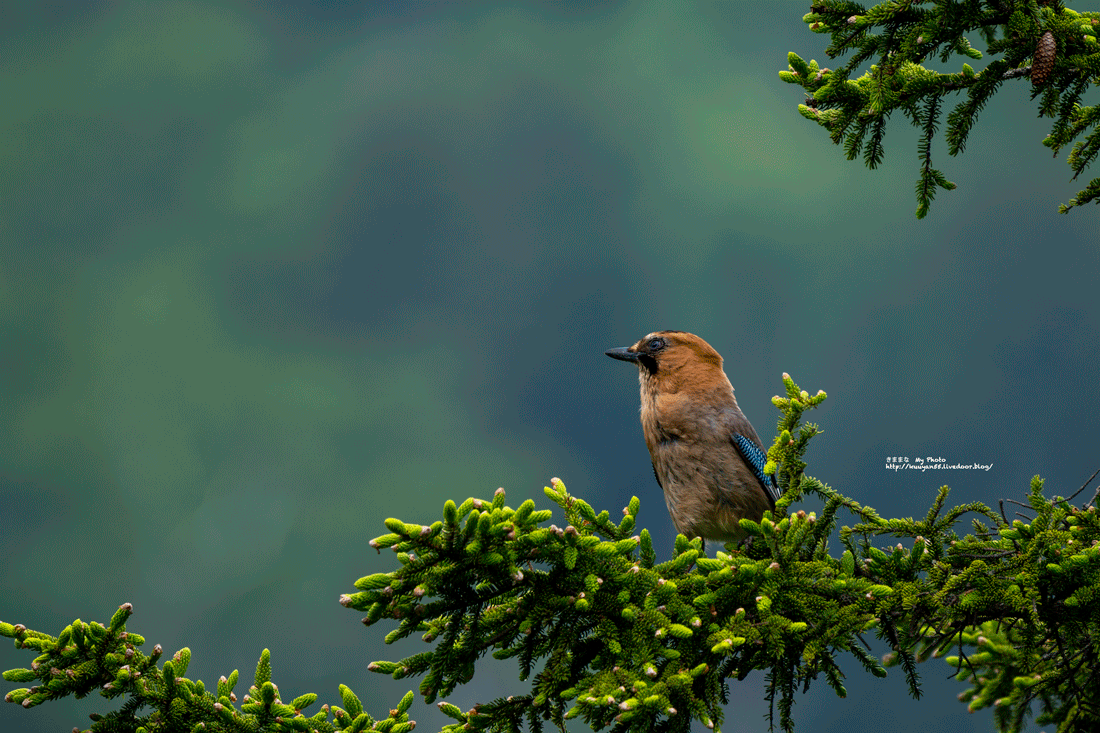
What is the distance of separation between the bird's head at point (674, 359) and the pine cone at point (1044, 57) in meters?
3.50

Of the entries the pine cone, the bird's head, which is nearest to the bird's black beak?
the bird's head

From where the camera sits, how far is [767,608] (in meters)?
4.73

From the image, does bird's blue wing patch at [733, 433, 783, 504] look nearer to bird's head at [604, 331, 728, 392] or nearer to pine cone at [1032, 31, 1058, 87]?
bird's head at [604, 331, 728, 392]

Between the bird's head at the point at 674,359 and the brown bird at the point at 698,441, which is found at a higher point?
the bird's head at the point at 674,359

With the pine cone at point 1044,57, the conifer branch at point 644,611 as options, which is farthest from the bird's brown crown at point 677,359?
the pine cone at point 1044,57

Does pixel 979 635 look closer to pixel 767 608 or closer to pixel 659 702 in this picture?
pixel 767 608

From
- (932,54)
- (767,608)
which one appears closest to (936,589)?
(767,608)

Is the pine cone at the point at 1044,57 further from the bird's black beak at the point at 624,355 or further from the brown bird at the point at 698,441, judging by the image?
the bird's black beak at the point at 624,355

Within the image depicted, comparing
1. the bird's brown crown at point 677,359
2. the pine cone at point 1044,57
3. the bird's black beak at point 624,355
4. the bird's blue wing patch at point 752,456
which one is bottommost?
the bird's blue wing patch at point 752,456

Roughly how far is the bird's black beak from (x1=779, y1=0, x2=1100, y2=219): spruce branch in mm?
2778

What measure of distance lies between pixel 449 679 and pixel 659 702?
1.14m

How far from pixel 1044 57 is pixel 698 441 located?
12.1 ft

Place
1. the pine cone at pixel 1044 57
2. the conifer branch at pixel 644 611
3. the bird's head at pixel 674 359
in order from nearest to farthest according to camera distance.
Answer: the conifer branch at pixel 644 611
the pine cone at pixel 1044 57
the bird's head at pixel 674 359

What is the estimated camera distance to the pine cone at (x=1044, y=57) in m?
4.82
